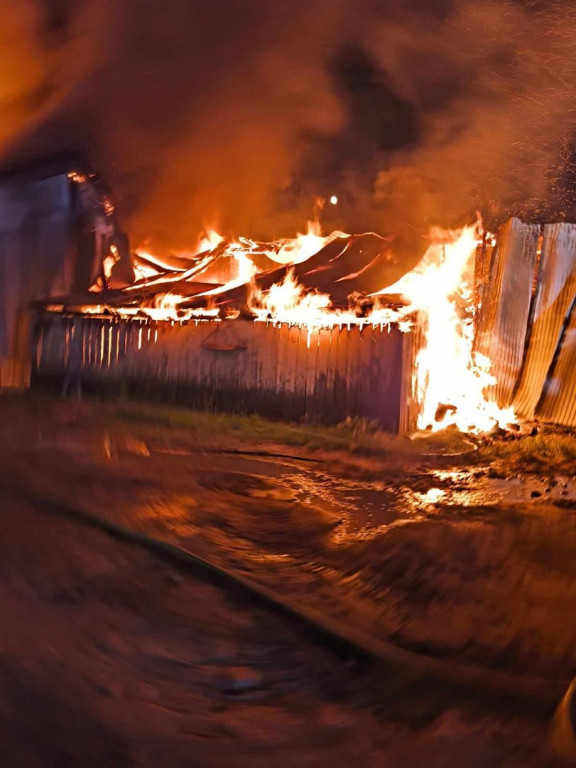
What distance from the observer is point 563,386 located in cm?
927

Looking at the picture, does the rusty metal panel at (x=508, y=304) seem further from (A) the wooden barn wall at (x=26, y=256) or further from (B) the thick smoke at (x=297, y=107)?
(A) the wooden barn wall at (x=26, y=256)

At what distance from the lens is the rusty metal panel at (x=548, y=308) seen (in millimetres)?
9336

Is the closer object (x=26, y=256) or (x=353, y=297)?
(x=353, y=297)

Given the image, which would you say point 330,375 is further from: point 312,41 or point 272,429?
point 312,41

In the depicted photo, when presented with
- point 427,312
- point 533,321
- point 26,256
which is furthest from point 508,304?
point 26,256

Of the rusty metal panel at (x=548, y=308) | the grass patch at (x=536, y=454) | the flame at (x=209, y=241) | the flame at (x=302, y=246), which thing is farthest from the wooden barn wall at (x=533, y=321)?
the flame at (x=209, y=241)

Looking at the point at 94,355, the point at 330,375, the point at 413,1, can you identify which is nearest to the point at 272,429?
the point at 330,375

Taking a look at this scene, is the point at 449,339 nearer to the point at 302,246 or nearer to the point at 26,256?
the point at 302,246

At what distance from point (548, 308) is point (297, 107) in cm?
447

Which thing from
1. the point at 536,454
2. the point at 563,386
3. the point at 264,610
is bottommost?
the point at 264,610

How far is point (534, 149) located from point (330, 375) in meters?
4.28

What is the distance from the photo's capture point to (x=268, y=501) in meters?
5.98

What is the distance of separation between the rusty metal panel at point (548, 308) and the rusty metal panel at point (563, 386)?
78 millimetres

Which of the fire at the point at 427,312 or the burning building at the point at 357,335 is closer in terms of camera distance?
the burning building at the point at 357,335
